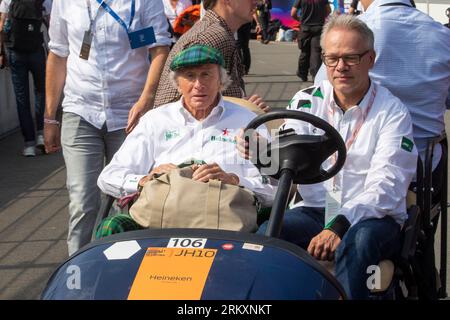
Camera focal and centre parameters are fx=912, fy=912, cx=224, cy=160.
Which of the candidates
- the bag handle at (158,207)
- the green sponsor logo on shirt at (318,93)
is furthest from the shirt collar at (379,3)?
the bag handle at (158,207)

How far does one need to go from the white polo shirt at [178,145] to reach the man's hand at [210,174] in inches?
10.2

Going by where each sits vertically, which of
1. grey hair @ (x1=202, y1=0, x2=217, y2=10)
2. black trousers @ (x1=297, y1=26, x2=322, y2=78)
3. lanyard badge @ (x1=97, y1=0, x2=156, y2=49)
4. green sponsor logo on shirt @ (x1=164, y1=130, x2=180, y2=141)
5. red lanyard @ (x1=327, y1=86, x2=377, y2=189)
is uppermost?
→ grey hair @ (x1=202, y1=0, x2=217, y2=10)

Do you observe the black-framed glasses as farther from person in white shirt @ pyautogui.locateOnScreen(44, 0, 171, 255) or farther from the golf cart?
person in white shirt @ pyautogui.locateOnScreen(44, 0, 171, 255)

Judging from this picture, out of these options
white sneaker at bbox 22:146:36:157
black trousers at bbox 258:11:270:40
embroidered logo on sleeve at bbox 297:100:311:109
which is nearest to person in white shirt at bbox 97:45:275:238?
embroidered logo on sleeve at bbox 297:100:311:109

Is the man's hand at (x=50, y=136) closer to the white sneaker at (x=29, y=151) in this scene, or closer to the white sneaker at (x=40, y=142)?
the white sneaker at (x=29, y=151)

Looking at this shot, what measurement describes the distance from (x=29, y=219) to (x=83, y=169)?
8.58 feet

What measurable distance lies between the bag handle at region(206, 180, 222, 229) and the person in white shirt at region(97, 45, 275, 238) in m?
0.45

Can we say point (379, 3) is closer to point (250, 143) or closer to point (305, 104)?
point (305, 104)

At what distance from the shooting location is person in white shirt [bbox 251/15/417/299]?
12.7 feet

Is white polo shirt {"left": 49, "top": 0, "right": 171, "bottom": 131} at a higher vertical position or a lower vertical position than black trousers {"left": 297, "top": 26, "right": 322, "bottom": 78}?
higher
